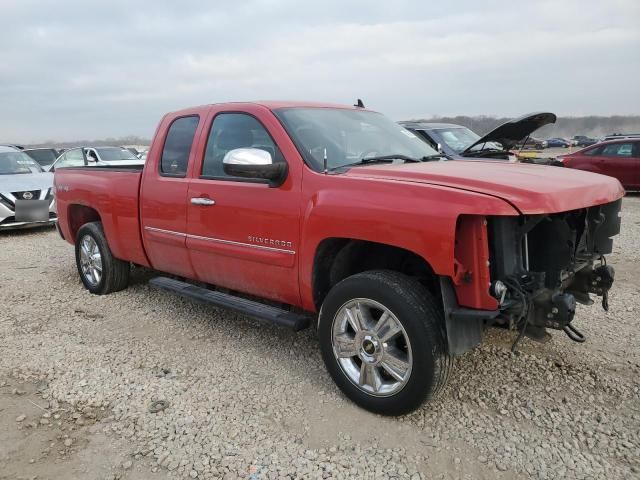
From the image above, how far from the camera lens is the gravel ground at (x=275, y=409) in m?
2.71

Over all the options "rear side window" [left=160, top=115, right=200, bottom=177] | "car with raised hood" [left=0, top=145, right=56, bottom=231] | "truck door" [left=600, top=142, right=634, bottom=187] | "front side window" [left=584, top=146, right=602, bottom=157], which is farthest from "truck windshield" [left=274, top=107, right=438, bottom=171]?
"front side window" [left=584, top=146, right=602, bottom=157]

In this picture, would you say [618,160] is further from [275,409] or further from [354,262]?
Answer: [275,409]

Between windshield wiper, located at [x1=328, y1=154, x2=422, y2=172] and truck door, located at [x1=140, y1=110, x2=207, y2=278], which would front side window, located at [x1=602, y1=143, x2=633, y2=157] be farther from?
truck door, located at [x1=140, y1=110, x2=207, y2=278]

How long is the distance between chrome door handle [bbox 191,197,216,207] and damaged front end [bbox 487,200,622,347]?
208cm

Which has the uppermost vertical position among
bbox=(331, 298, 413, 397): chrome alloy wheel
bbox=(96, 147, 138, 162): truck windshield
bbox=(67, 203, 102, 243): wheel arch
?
bbox=(96, 147, 138, 162): truck windshield

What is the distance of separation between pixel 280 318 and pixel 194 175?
1.39 meters

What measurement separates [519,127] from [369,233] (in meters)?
2.85

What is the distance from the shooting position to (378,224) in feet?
9.72

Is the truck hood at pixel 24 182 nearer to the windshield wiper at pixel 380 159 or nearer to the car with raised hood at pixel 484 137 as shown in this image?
the car with raised hood at pixel 484 137

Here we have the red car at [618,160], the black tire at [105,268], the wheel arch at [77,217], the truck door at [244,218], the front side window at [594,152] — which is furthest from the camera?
the front side window at [594,152]

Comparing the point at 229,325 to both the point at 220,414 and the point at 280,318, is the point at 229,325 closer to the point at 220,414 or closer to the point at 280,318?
the point at 280,318

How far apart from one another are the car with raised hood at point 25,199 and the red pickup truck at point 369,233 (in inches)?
221

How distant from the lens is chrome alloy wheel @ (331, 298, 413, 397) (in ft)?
9.94

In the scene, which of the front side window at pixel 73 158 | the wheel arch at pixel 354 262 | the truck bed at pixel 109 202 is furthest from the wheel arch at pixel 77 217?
the front side window at pixel 73 158
